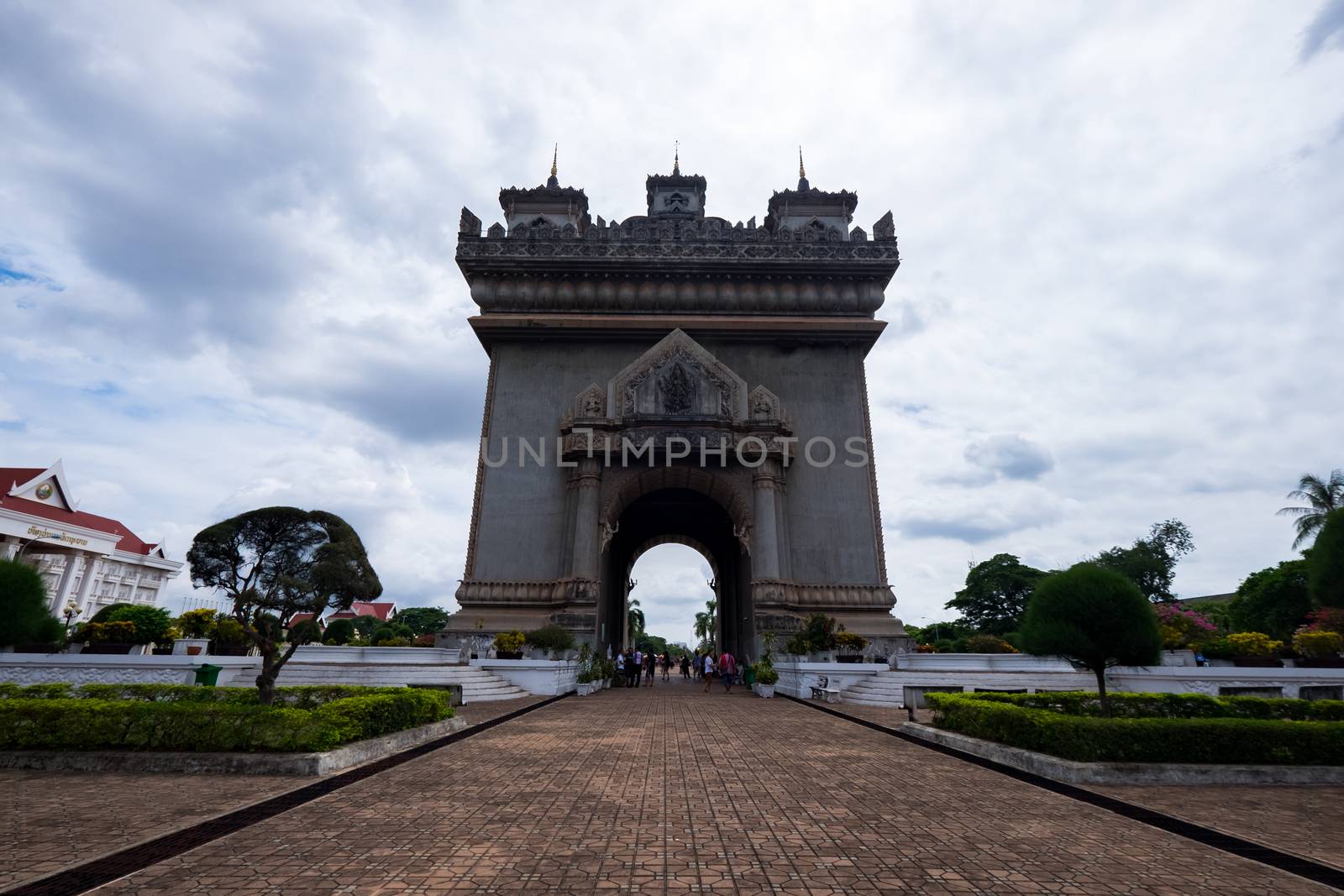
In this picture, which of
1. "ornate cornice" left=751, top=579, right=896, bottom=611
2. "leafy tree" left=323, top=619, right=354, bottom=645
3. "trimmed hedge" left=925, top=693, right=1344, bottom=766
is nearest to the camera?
"trimmed hedge" left=925, top=693, right=1344, bottom=766

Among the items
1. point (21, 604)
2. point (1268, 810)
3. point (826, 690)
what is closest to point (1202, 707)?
point (1268, 810)

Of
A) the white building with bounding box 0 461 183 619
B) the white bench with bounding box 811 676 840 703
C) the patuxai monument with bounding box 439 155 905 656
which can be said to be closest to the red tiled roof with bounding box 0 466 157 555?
the white building with bounding box 0 461 183 619

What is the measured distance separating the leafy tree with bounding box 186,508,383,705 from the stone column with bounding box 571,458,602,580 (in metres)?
15.3

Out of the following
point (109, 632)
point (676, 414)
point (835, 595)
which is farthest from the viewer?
point (676, 414)

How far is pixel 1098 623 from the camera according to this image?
10711mm

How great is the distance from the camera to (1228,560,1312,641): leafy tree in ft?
139

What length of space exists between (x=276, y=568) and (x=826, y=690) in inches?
608

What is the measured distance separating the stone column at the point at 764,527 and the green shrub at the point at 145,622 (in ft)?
74.0

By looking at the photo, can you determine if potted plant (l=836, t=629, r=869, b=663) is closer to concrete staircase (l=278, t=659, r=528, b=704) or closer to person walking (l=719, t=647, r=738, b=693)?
person walking (l=719, t=647, r=738, b=693)

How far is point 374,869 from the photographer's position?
4914 millimetres

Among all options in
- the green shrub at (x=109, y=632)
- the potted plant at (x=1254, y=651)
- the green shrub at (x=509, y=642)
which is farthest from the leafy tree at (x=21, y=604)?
the potted plant at (x=1254, y=651)

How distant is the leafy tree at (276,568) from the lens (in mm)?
11875

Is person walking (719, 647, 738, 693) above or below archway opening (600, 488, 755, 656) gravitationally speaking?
below

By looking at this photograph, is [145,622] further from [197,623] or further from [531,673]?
[531,673]
